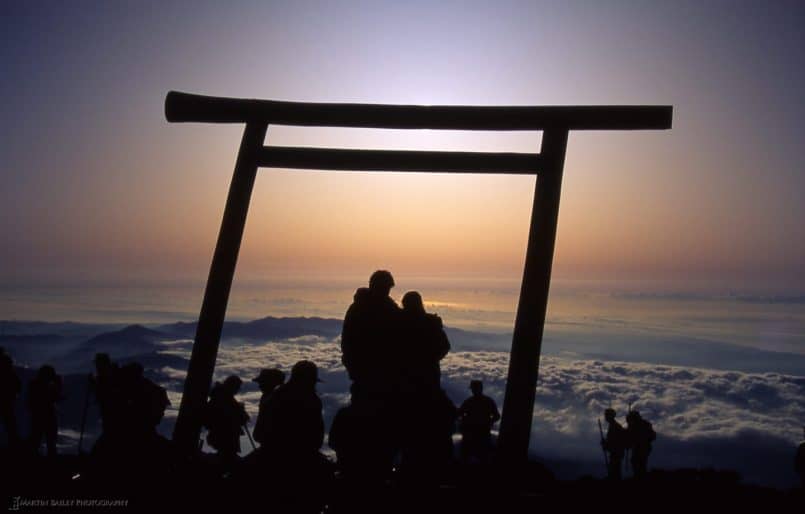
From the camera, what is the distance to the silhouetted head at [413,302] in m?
4.02

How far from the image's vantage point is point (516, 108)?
196 inches

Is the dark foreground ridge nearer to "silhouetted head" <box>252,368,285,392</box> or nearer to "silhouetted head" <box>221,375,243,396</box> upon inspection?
"silhouetted head" <box>252,368,285,392</box>

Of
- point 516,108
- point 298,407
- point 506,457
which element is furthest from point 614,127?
point 298,407

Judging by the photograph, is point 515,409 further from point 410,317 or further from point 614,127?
point 614,127

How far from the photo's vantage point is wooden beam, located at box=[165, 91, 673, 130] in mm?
4895

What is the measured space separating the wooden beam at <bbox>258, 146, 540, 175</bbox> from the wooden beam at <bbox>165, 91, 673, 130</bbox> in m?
0.31

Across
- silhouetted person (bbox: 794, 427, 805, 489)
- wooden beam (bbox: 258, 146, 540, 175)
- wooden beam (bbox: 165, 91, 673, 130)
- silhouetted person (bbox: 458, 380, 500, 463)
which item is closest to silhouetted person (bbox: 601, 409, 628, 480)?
silhouetted person (bbox: 794, 427, 805, 489)

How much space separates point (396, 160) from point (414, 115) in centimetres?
53

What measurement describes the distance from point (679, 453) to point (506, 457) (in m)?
218

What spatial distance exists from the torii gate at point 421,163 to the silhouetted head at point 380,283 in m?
1.38

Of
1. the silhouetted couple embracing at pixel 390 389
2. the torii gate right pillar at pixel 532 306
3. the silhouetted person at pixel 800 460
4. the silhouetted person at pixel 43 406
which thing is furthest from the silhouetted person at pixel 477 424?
the silhouetted person at pixel 43 406

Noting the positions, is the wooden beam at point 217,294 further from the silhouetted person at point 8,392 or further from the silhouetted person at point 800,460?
the silhouetted person at point 800,460

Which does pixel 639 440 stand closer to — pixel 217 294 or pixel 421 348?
pixel 421 348

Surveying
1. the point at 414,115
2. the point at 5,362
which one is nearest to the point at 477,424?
the point at 414,115
